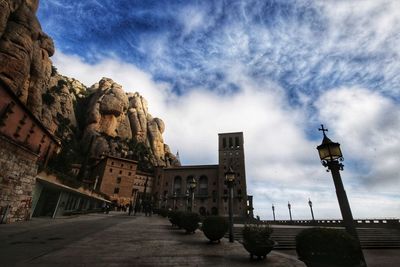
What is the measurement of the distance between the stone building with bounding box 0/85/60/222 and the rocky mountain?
279 cm

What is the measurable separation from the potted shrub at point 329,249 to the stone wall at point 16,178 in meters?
16.0

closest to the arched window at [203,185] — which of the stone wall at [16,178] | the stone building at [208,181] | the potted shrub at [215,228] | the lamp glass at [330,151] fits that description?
the stone building at [208,181]

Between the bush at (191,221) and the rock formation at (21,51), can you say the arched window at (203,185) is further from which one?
the bush at (191,221)

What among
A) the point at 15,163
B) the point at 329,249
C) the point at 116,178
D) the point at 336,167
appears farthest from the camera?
the point at 116,178

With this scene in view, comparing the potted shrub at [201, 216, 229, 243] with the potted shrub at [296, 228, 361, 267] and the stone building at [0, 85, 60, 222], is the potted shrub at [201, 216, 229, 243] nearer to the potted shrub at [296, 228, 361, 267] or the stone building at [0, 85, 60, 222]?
the potted shrub at [296, 228, 361, 267]

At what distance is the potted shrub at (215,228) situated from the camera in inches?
388

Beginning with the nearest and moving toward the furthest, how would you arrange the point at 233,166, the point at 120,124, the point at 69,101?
the point at 233,166, the point at 69,101, the point at 120,124

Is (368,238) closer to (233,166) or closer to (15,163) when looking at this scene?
(15,163)

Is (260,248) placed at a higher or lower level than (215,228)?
lower

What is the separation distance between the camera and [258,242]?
271 inches

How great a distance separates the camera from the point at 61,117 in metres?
65.6

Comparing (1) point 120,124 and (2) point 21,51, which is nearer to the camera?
(2) point 21,51

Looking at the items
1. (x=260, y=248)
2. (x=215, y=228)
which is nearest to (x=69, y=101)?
(x=215, y=228)

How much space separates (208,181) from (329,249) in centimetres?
6861
